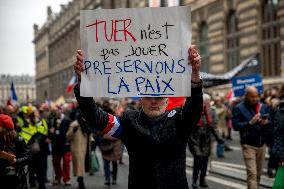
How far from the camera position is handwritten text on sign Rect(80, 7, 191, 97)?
12.5 ft

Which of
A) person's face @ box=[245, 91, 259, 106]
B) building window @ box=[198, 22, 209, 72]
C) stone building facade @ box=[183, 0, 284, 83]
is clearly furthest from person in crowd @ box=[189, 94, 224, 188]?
→ building window @ box=[198, 22, 209, 72]

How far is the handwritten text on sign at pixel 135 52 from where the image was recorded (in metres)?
3.82

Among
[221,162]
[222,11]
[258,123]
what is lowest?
[221,162]

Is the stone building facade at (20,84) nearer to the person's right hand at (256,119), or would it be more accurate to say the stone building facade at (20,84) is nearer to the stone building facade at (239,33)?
the stone building facade at (239,33)

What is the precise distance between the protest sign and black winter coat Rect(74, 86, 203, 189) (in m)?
11.0

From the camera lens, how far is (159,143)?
3789 millimetres

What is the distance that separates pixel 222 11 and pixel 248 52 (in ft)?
10.6

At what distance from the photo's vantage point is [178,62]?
382cm

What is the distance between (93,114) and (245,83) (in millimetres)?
11301

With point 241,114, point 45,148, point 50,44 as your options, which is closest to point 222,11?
point 45,148

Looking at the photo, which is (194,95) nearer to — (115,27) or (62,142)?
(115,27)

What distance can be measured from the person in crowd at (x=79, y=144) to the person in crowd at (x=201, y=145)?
1904 mm

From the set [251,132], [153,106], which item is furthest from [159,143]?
[251,132]

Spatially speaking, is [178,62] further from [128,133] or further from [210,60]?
[210,60]
